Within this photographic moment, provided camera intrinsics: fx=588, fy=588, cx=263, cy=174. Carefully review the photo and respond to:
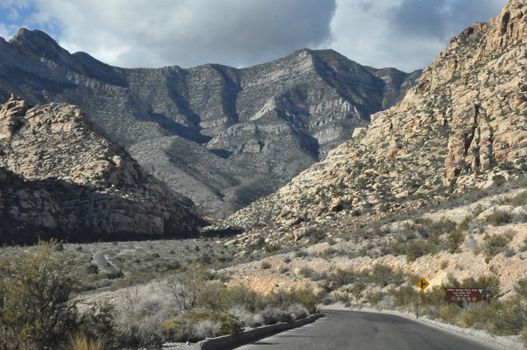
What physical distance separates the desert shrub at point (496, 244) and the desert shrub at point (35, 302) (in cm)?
2587

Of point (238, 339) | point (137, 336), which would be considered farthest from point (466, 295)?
point (137, 336)

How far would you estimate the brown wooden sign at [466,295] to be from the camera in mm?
26359

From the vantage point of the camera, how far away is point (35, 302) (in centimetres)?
1048

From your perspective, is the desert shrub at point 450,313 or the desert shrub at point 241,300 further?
the desert shrub at point 241,300

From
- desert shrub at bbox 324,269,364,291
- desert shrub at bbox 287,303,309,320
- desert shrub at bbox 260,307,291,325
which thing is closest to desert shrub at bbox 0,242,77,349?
desert shrub at bbox 260,307,291,325

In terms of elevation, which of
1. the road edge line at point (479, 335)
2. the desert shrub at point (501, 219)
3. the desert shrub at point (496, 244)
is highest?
the desert shrub at point (501, 219)

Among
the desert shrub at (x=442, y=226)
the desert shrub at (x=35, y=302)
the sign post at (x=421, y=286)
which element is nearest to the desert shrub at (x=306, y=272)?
the desert shrub at (x=442, y=226)

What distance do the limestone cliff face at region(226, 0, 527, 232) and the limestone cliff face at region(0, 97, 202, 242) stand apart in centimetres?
1945

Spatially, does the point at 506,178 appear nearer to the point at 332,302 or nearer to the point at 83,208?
the point at 332,302

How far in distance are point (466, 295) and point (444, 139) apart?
4258cm

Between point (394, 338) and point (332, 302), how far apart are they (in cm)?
2936

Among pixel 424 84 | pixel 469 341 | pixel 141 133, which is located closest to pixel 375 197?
pixel 424 84

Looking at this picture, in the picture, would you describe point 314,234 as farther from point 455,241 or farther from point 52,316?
point 52,316

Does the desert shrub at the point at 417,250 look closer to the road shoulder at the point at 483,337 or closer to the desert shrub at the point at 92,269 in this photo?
the road shoulder at the point at 483,337
